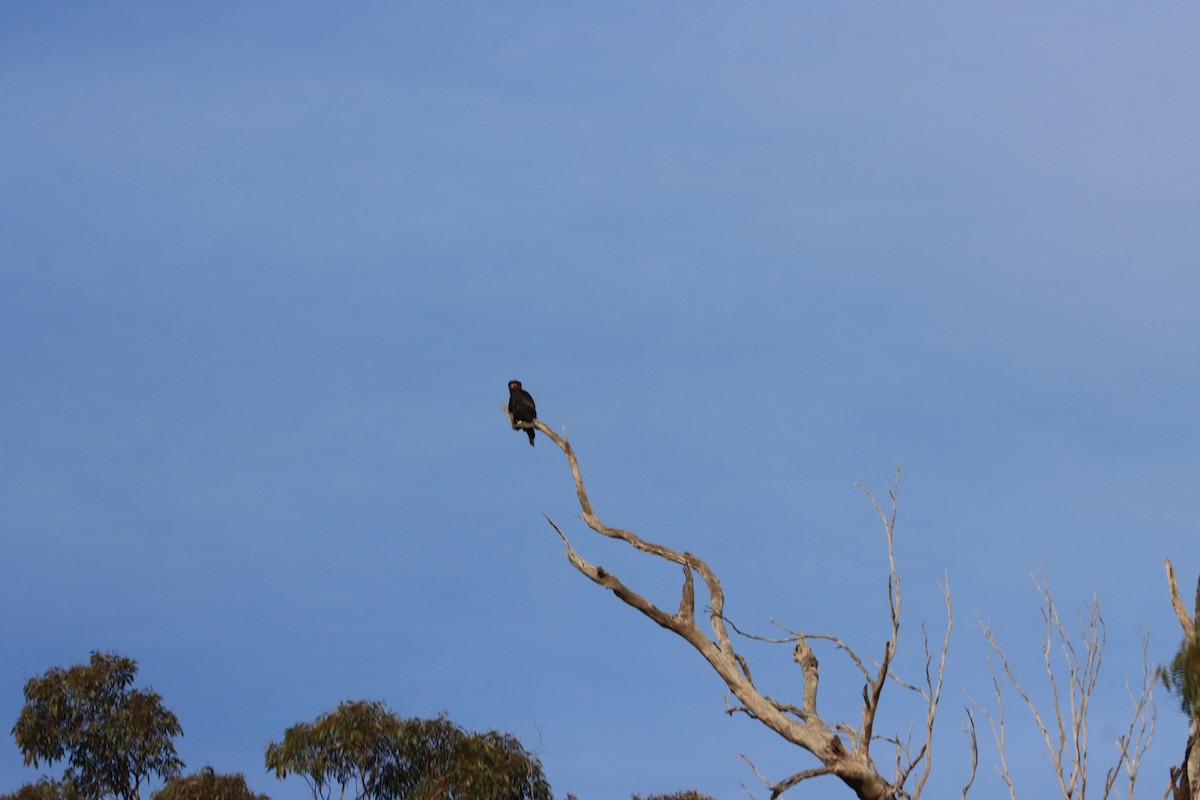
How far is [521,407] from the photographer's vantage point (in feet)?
48.4

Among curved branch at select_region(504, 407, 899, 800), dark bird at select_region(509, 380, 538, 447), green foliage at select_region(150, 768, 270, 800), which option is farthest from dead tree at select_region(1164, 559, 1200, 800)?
green foliage at select_region(150, 768, 270, 800)

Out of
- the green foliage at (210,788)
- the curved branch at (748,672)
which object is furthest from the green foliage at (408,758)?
the curved branch at (748,672)

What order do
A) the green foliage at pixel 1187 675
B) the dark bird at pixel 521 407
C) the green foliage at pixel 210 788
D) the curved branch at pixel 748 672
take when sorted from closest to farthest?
the green foliage at pixel 1187 675, the curved branch at pixel 748 672, the dark bird at pixel 521 407, the green foliage at pixel 210 788

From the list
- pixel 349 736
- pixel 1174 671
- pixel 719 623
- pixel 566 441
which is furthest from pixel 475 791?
pixel 1174 671

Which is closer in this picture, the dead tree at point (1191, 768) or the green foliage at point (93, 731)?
the dead tree at point (1191, 768)

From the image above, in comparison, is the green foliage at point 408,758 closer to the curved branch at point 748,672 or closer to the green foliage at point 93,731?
the green foliage at point 93,731

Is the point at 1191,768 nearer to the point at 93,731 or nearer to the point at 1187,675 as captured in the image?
the point at 1187,675

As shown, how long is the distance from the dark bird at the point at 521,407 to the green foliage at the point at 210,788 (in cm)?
614

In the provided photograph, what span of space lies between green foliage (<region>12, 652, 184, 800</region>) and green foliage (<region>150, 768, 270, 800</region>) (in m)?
Result: 2.56

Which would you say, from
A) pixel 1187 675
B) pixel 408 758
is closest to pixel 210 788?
pixel 408 758

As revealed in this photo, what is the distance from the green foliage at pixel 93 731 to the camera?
826 inches

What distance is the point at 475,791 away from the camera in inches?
724

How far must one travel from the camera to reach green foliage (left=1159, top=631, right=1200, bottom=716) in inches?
225

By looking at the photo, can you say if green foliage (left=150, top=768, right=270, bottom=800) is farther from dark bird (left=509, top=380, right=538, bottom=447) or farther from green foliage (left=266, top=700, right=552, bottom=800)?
dark bird (left=509, top=380, right=538, bottom=447)
